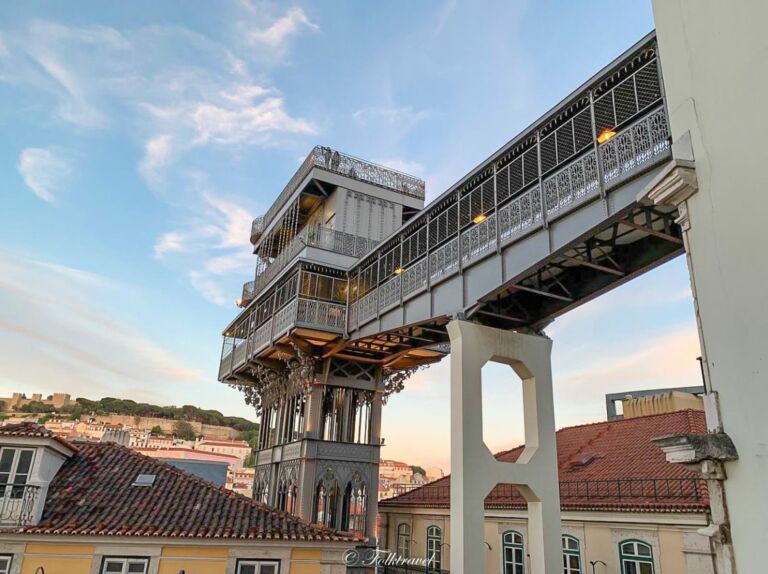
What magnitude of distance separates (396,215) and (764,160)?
851 inches

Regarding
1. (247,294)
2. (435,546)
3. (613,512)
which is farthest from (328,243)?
(613,512)

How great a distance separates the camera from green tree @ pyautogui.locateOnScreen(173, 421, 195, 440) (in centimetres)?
11282

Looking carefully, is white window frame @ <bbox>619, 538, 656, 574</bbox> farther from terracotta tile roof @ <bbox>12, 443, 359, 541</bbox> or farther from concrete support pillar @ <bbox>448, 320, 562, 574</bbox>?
terracotta tile roof @ <bbox>12, 443, 359, 541</bbox>

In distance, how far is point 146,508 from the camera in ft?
52.4

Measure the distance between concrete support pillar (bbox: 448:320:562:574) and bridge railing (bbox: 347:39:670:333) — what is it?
2481 millimetres

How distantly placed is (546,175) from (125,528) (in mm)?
13597

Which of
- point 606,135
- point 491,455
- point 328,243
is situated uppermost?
point 328,243

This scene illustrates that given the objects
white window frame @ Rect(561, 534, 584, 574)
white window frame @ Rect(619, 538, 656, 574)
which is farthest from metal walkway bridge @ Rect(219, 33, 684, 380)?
Answer: white window frame @ Rect(561, 534, 584, 574)

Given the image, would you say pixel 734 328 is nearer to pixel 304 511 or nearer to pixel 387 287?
pixel 387 287

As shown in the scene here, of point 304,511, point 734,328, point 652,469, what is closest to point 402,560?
point 304,511

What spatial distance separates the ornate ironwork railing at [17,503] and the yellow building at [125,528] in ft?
0.07

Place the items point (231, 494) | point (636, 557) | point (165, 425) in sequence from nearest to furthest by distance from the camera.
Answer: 1. point (636, 557)
2. point (231, 494)
3. point (165, 425)

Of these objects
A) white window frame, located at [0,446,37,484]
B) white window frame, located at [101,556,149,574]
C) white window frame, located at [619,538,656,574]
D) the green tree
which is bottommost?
white window frame, located at [101,556,149,574]

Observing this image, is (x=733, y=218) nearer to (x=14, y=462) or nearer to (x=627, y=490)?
(x=627, y=490)
